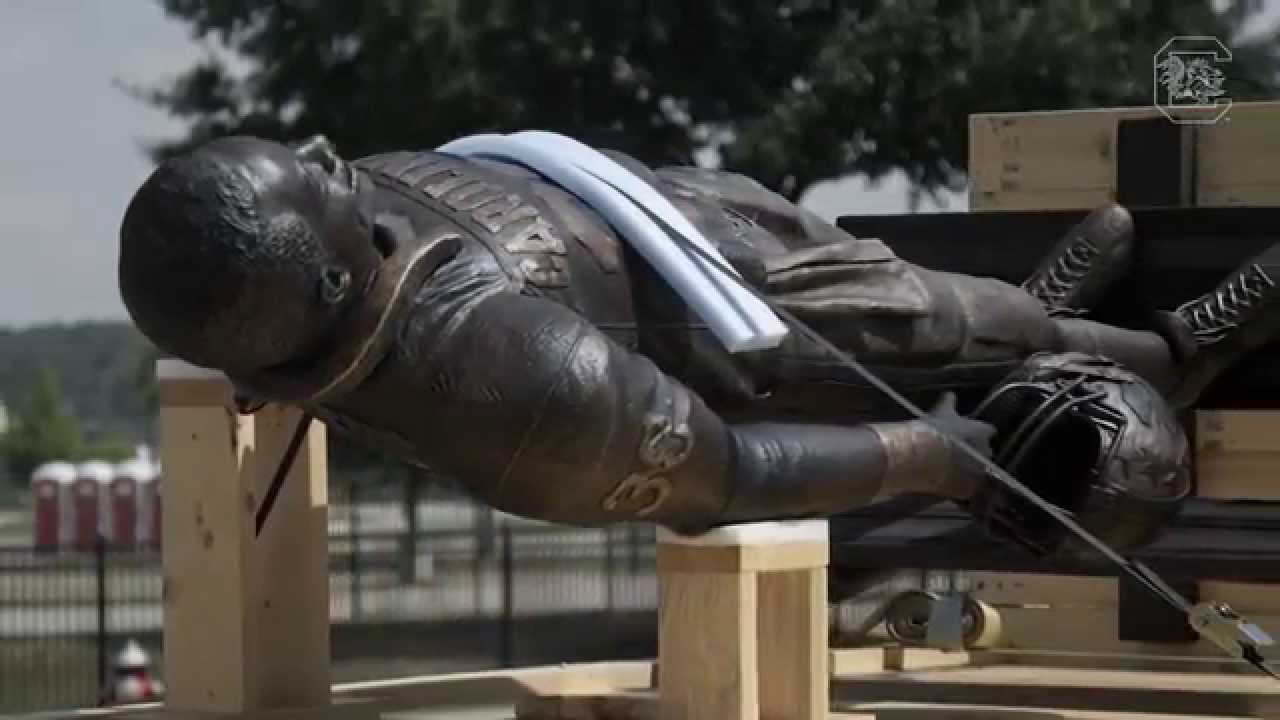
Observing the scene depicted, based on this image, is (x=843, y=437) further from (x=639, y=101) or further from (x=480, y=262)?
(x=639, y=101)

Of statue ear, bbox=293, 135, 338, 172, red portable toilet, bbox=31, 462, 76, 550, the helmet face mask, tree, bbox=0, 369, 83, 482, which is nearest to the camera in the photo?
statue ear, bbox=293, 135, 338, 172

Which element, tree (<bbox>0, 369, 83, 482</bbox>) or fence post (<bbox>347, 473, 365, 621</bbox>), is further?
tree (<bbox>0, 369, 83, 482</bbox>)

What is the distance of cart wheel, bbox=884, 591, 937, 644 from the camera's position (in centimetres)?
431

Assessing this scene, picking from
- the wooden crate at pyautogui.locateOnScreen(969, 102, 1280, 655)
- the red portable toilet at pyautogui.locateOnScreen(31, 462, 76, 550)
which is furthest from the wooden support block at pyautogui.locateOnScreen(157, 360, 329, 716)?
the red portable toilet at pyautogui.locateOnScreen(31, 462, 76, 550)

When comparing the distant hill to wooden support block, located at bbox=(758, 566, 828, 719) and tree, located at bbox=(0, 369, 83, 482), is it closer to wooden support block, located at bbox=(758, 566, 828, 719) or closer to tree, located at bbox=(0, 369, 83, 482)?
tree, located at bbox=(0, 369, 83, 482)

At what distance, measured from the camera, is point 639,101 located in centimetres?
1108

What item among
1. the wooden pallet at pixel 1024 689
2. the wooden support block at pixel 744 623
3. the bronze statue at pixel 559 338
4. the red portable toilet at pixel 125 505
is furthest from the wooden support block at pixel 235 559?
the red portable toilet at pixel 125 505

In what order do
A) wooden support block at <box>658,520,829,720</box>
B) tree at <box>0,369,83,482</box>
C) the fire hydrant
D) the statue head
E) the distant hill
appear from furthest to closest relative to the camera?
the distant hill → tree at <box>0,369,83,482</box> → the fire hydrant → wooden support block at <box>658,520,829,720</box> → the statue head

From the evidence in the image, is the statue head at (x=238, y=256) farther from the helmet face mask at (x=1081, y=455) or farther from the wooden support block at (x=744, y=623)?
the helmet face mask at (x=1081, y=455)

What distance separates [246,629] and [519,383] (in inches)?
30.6

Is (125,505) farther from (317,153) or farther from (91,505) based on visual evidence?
(317,153)

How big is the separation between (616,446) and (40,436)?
104ft

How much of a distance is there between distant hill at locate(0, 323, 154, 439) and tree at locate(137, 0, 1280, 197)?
28.2 metres

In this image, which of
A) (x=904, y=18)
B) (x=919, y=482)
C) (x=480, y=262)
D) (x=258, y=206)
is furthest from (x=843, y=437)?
(x=904, y=18)
